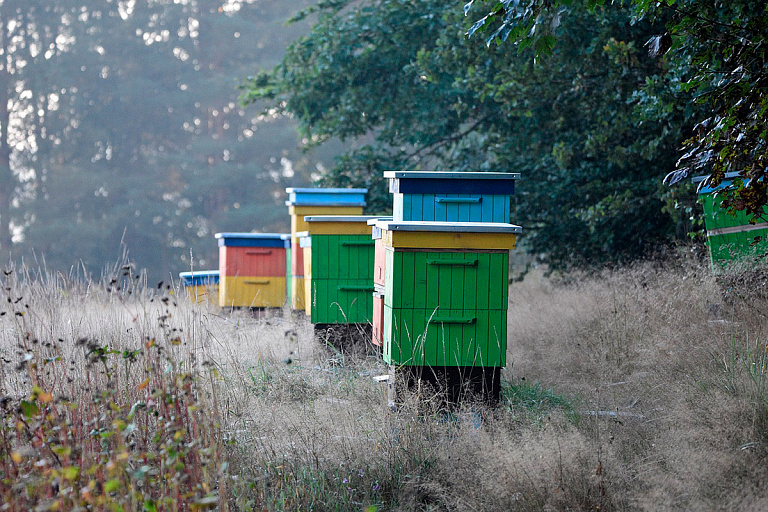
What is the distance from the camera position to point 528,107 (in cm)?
953

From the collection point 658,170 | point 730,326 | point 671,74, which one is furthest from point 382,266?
point 658,170

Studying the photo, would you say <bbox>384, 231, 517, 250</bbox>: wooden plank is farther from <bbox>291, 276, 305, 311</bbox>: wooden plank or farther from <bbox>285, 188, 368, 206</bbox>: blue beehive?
<bbox>291, 276, 305, 311</bbox>: wooden plank

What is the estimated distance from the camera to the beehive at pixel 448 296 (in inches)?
175

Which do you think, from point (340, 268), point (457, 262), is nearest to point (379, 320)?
point (457, 262)

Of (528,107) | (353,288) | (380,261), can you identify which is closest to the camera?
(380,261)

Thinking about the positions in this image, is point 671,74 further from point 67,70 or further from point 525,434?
point 67,70

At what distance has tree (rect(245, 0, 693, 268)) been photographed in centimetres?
871

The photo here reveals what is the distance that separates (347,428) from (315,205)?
4.11 meters

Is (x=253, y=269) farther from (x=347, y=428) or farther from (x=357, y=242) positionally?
(x=347, y=428)

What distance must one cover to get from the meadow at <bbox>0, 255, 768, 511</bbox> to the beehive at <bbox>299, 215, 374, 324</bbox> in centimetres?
64

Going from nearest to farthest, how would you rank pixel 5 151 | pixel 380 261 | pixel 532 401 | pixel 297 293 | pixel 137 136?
pixel 532 401
pixel 380 261
pixel 297 293
pixel 5 151
pixel 137 136

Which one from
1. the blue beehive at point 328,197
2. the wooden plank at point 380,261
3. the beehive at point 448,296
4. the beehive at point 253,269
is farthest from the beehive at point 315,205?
the beehive at point 448,296

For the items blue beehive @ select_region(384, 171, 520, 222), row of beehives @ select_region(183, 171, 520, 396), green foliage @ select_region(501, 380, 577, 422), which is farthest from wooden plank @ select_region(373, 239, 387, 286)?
green foliage @ select_region(501, 380, 577, 422)

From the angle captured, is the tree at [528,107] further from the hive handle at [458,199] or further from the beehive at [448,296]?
the beehive at [448,296]
